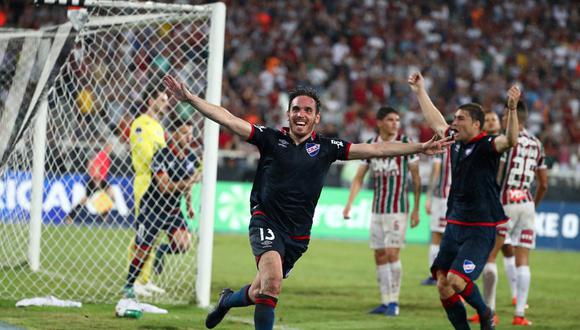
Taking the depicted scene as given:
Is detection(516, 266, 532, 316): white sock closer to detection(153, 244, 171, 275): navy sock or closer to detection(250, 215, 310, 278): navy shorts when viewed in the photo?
detection(250, 215, 310, 278): navy shorts

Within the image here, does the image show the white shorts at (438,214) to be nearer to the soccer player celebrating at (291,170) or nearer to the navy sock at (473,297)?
the navy sock at (473,297)

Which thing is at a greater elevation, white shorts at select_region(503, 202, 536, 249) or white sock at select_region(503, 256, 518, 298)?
white shorts at select_region(503, 202, 536, 249)

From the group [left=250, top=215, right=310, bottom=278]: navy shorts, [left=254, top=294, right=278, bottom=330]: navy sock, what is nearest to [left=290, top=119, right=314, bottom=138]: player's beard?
[left=250, top=215, right=310, bottom=278]: navy shorts

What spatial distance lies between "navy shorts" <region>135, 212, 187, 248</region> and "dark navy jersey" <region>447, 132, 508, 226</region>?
3534mm

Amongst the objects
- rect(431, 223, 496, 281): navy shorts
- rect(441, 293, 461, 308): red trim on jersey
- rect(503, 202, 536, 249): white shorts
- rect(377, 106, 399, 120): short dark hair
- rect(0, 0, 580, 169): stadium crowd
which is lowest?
rect(441, 293, 461, 308): red trim on jersey

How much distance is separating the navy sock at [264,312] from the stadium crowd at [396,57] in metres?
17.1

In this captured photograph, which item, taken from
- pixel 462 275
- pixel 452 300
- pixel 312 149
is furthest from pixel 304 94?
pixel 452 300

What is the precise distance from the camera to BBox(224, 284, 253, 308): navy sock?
26.1ft

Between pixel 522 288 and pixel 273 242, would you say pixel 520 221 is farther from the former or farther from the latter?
pixel 273 242

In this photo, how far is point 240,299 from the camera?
8.00 meters

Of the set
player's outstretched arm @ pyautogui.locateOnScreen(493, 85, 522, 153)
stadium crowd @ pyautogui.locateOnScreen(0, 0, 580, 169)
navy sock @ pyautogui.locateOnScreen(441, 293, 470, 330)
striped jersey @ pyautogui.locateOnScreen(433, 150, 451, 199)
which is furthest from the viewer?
stadium crowd @ pyautogui.locateOnScreen(0, 0, 580, 169)

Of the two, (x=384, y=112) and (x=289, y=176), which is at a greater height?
(x=384, y=112)

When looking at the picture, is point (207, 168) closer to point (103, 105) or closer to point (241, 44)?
point (103, 105)

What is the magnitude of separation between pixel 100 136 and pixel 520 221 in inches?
233
